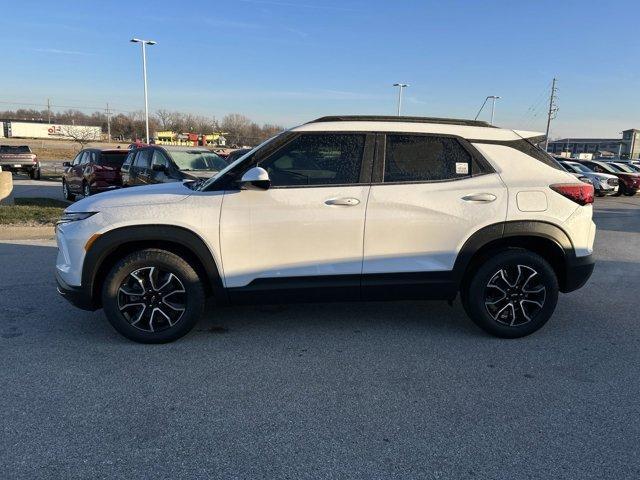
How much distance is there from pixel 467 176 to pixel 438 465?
95.1 inches

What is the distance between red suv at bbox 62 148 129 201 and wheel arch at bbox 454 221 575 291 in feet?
35.7

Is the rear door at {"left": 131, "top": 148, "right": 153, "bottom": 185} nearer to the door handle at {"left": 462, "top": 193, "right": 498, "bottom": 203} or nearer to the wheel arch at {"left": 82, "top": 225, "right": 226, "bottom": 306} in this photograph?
the wheel arch at {"left": 82, "top": 225, "right": 226, "bottom": 306}

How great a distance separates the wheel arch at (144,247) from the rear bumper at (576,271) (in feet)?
9.92

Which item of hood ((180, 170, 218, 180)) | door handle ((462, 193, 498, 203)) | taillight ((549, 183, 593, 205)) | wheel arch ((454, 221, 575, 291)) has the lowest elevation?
wheel arch ((454, 221, 575, 291))

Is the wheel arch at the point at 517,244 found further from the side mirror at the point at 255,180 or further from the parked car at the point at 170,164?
the parked car at the point at 170,164

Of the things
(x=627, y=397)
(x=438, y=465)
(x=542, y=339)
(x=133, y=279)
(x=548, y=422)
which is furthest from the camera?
(x=542, y=339)

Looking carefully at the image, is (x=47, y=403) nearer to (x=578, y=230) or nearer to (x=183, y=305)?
(x=183, y=305)

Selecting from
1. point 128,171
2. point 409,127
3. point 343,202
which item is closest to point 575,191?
point 409,127

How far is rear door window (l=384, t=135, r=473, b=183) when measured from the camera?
412 centimetres

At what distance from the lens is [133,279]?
401 centimetres

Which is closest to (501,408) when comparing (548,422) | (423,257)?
(548,422)

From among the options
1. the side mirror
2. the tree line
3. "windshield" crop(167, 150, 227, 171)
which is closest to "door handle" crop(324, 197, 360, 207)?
the side mirror

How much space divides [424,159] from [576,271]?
1.69 metres

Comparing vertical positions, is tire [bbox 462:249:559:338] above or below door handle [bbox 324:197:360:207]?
below
